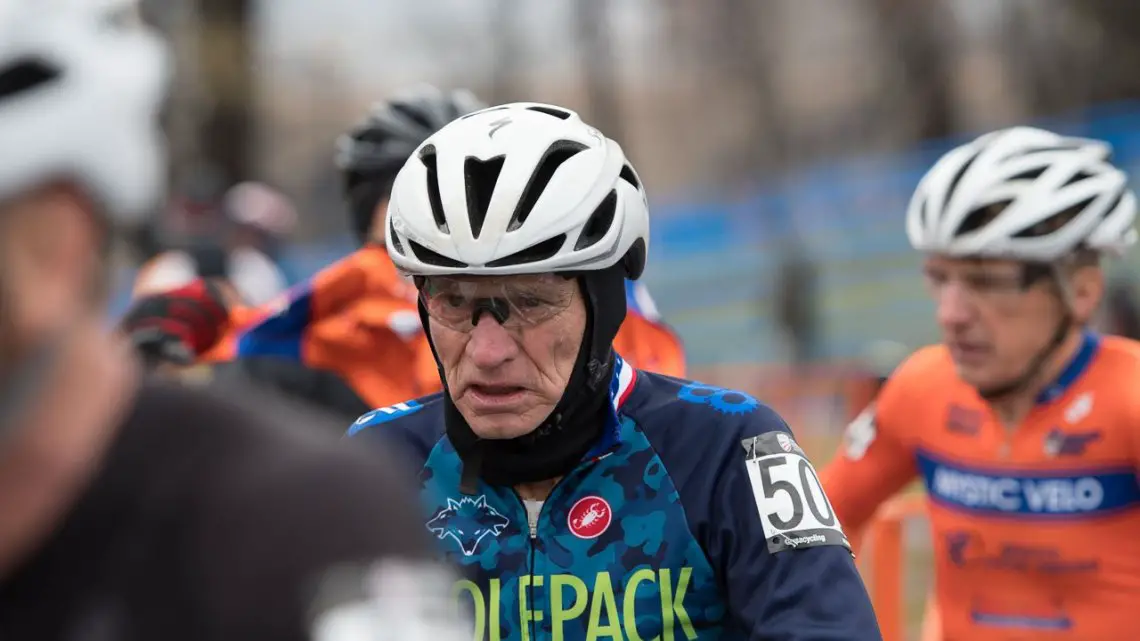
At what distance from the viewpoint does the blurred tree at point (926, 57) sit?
2828 centimetres

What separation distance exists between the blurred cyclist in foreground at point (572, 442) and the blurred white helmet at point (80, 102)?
180cm

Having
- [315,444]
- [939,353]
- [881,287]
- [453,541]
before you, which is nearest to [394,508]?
[315,444]

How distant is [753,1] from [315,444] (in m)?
35.5

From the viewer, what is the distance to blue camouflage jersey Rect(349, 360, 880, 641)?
3102mm

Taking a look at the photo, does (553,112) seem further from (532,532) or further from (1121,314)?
(1121,314)

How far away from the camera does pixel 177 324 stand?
6.10m

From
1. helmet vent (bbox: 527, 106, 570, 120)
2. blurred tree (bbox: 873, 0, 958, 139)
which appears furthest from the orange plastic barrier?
blurred tree (bbox: 873, 0, 958, 139)

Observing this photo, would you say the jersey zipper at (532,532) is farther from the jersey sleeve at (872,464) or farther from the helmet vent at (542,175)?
the jersey sleeve at (872,464)

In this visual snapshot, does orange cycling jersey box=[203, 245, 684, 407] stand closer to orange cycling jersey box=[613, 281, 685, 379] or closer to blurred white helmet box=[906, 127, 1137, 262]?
orange cycling jersey box=[613, 281, 685, 379]

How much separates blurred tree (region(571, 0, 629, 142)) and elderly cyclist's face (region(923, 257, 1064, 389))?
26.7 m

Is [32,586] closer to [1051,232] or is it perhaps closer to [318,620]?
[318,620]

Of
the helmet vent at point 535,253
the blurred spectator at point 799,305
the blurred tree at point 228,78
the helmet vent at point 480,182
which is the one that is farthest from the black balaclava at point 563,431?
the blurred spectator at point 799,305

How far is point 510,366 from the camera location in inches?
135

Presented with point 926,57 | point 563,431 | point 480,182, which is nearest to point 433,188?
point 480,182
